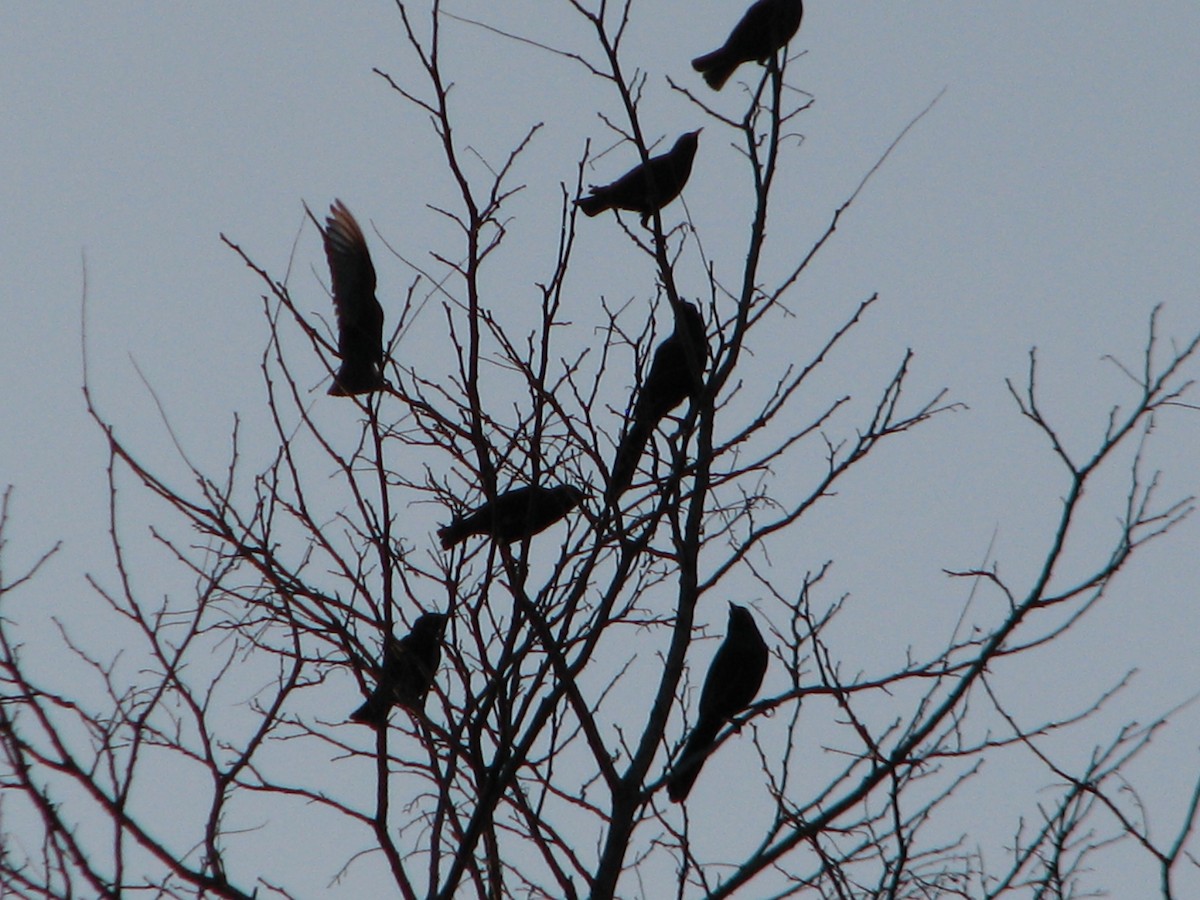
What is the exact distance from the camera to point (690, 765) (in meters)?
2.86

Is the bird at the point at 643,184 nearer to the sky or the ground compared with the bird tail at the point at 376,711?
nearer to the sky

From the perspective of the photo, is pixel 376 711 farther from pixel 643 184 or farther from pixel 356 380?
pixel 643 184

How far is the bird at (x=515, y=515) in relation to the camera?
262cm

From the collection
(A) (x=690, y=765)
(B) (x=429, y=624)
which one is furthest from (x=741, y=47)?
(A) (x=690, y=765)

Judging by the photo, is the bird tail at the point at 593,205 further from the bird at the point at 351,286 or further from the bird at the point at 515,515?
the bird at the point at 515,515

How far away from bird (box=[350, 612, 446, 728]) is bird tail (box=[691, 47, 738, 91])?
3.04 meters

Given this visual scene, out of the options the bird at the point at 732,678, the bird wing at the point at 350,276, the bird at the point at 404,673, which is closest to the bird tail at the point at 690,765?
the bird at the point at 732,678

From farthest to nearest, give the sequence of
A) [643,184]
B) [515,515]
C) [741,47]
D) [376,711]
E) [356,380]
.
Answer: [741,47] < [643,184] < [515,515] < [356,380] < [376,711]

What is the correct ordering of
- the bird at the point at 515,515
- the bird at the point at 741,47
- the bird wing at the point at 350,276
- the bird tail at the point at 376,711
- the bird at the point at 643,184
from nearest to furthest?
the bird tail at the point at 376,711 < the bird at the point at 515,515 < the bird wing at the point at 350,276 < the bird at the point at 643,184 < the bird at the point at 741,47

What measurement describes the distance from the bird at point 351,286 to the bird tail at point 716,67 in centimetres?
159

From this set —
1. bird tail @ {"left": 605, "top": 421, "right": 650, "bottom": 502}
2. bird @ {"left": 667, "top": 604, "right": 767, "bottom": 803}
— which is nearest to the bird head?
bird tail @ {"left": 605, "top": 421, "right": 650, "bottom": 502}

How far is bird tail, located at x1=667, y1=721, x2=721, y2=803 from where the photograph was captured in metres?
2.87

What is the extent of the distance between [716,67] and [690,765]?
10.9 feet

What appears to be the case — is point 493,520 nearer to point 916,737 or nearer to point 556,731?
point 556,731
